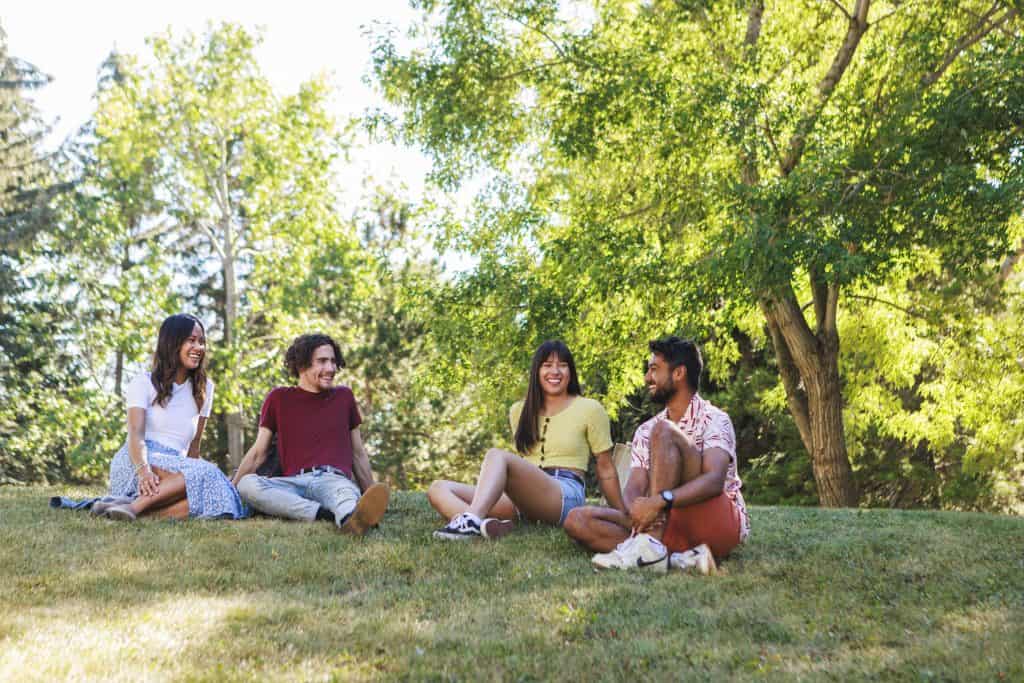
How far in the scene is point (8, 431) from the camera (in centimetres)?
2306

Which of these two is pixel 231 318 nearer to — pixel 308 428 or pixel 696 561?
pixel 308 428

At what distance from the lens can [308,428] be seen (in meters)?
6.64

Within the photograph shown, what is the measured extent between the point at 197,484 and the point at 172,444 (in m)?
0.37

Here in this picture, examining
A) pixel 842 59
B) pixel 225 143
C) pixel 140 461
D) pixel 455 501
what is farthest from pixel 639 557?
pixel 225 143

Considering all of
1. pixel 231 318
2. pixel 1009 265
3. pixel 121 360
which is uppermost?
pixel 1009 265

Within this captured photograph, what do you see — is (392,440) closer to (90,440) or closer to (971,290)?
(90,440)

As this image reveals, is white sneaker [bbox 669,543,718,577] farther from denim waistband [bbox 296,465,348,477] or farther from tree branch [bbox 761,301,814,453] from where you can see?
tree branch [bbox 761,301,814,453]

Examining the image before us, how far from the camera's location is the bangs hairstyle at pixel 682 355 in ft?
17.2

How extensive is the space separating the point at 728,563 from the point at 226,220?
19.6 metres

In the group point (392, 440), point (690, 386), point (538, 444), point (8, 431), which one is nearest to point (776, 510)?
point (538, 444)

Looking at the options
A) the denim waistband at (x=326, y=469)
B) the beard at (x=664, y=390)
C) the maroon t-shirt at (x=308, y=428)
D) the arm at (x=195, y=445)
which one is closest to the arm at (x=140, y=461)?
the arm at (x=195, y=445)

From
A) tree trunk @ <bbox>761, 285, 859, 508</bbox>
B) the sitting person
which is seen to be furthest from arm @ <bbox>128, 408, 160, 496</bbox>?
tree trunk @ <bbox>761, 285, 859, 508</bbox>

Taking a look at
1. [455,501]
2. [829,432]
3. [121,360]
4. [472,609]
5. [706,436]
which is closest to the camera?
Result: [472,609]

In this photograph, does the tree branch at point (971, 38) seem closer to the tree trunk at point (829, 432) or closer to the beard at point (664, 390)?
the tree trunk at point (829, 432)
